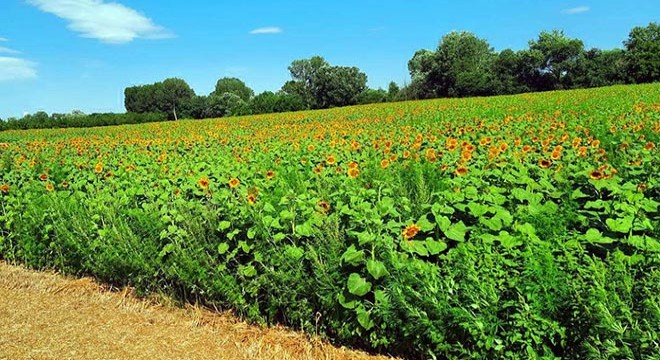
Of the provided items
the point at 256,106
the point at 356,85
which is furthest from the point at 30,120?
the point at 356,85

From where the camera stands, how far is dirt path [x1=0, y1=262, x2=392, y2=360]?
3359mm

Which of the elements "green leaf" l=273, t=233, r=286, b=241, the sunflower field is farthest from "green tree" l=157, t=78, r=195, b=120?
"green leaf" l=273, t=233, r=286, b=241

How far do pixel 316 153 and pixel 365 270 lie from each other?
12.9ft

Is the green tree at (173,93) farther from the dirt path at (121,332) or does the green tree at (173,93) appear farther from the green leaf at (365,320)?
the green leaf at (365,320)

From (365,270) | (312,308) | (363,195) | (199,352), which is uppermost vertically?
(363,195)

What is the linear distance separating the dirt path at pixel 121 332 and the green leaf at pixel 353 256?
0.59m

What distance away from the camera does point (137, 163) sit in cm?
676

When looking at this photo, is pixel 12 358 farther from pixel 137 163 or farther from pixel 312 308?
pixel 137 163

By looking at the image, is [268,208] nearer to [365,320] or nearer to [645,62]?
[365,320]

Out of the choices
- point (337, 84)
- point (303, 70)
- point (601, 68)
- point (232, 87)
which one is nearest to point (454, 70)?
point (601, 68)

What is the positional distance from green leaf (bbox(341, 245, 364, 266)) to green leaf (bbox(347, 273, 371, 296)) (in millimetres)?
78

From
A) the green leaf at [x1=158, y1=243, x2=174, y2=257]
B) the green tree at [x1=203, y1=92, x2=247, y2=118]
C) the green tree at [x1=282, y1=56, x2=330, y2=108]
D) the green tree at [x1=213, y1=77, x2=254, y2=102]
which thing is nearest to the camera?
the green leaf at [x1=158, y1=243, x2=174, y2=257]

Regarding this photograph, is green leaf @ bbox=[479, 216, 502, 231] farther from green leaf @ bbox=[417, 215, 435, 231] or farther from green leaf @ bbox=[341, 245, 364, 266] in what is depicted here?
green leaf @ bbox=[341, 245, 364, 266]

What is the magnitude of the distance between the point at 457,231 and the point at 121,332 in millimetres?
2380
